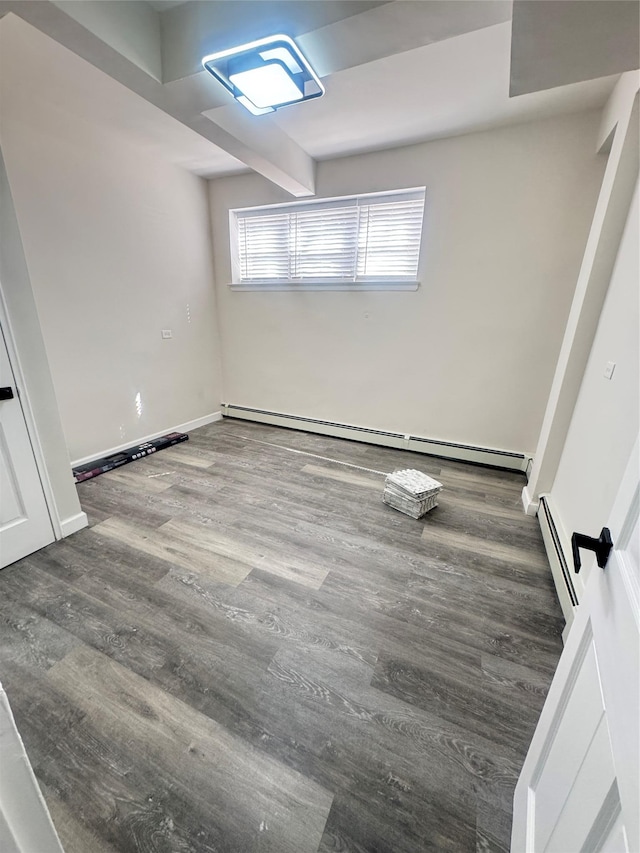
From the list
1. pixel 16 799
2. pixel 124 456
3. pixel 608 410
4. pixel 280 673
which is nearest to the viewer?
pixel 16 799

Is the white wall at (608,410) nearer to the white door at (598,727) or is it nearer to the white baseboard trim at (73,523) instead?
the white door at (598,727)

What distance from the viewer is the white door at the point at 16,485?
5.82 ft

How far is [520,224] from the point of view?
103 inches

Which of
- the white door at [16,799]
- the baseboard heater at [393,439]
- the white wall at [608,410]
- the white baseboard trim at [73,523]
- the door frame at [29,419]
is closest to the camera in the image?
the white door at [16,799]

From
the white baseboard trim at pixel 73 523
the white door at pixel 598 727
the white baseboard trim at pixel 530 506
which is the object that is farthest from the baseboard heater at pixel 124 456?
the white baseboard trim at pixel 530 506

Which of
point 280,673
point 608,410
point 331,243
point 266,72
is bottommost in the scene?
point 280,673

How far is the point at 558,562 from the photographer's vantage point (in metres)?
1.83

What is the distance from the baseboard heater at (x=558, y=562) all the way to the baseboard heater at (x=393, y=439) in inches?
31.2

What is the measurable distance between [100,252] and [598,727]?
3.80m

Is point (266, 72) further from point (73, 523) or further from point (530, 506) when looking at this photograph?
point (530, 506)

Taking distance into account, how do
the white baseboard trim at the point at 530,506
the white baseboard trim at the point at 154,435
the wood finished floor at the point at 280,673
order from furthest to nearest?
the white baseboard trim at the point at 154,435
the white baseboard trim at the point at 530,506
the wood finished floor at the point at 280,673

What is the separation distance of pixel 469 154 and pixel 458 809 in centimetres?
372

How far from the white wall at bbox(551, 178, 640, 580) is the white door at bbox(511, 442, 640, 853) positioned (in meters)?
0.99

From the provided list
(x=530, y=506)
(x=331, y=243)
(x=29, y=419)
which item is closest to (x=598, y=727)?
(x=530, y=506)
